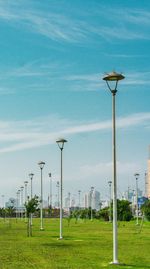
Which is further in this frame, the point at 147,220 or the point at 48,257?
the point at 147,220

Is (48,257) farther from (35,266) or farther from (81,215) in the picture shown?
(81,215)

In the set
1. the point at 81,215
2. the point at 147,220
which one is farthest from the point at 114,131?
the point at 81,215

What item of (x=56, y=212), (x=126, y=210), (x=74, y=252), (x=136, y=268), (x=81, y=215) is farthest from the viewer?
(x=56, y=212)

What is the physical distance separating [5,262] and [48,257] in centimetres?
285

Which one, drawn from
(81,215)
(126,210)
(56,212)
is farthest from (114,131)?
(56,212)

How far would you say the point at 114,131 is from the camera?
23703mm

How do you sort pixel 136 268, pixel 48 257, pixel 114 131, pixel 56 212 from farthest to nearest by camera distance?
pixel 56 212
pixel 48 257
pixel 114 131
pixel 136 268

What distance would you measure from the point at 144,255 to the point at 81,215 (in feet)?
329

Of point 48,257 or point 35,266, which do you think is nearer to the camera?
point 35,266

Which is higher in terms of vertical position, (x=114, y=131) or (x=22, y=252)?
(x=114, y=131)

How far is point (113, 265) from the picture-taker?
22328mm

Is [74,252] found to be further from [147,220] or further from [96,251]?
[147,220]

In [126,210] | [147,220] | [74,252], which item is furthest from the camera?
[126,210]

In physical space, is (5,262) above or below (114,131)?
below
